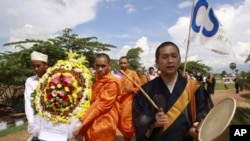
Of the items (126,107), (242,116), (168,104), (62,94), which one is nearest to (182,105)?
(168,104)

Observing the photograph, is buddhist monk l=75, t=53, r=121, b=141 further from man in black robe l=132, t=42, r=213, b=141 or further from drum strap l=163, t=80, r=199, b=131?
drum strap l=163, t=80, r=199, b=131

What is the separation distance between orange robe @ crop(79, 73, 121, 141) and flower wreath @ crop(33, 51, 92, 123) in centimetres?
25

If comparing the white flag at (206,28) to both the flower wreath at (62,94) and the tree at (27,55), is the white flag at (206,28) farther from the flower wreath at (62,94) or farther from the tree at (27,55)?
the tree at (27,55)

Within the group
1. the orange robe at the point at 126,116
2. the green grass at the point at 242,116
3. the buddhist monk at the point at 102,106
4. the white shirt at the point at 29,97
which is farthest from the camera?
the green grass at the point at 242,116

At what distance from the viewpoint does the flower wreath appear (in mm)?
4512

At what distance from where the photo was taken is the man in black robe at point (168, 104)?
10.9ft

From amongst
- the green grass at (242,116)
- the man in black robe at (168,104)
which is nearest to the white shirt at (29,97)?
the man in black robe at (168,104)

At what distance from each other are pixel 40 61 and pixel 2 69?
1236 centimetres

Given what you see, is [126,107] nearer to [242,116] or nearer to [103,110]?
[103,110]

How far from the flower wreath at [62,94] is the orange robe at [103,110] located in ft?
0.81

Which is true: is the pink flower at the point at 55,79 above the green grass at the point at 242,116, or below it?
above

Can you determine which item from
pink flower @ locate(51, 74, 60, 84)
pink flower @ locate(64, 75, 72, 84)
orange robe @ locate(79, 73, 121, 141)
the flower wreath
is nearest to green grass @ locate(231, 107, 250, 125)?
orange robe @ locate(79, 73, 121, 141)

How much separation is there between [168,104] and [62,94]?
165cm

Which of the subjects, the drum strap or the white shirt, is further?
the white shirt
